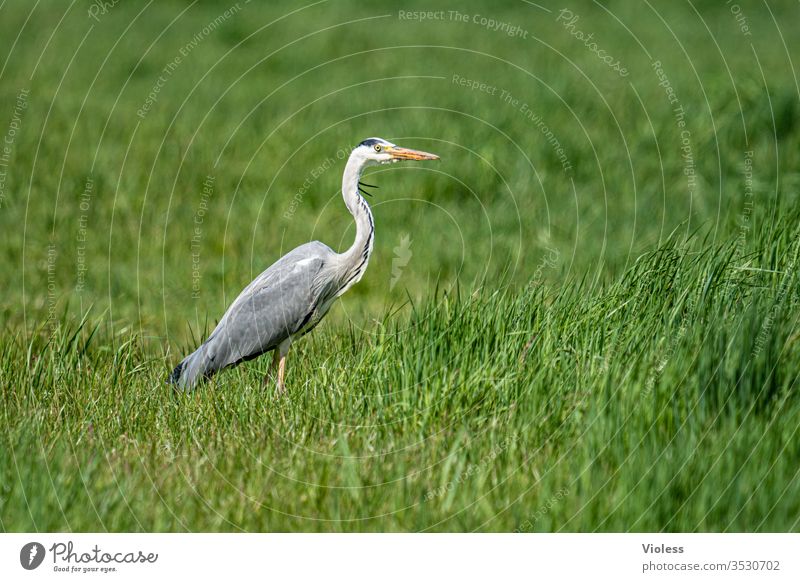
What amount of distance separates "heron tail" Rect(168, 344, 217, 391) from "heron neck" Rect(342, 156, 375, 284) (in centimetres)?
87

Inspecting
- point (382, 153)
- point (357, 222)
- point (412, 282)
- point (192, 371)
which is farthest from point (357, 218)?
point (412, 282)

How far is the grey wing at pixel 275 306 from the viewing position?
5.12 m

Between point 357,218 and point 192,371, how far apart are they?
1.13 m

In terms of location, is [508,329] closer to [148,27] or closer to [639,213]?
[639,213]

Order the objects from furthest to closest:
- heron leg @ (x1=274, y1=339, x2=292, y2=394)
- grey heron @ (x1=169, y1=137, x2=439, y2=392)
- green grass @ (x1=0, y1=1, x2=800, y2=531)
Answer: grey heron @ (x1=169, y1=137, x2=439, y2=392) → heron leg @ (x1=274, y1=339, x2=292, y2=394) → green grass @ (x1=0, y1=1, x2=800, y2=531)

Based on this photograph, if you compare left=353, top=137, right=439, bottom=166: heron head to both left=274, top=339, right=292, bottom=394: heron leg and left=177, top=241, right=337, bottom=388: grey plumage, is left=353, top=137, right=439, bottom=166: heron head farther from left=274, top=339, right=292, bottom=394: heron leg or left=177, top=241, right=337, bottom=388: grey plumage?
left=274, top=339, right=292, bottom=394: heron leg

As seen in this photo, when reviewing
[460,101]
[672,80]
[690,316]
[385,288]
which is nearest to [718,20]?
[672,80]

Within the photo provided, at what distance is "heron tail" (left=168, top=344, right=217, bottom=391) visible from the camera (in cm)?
476

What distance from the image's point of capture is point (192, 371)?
4855 mm

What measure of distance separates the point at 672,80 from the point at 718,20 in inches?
158

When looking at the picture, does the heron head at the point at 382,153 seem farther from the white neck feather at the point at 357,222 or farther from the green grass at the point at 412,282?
the green grass at the point at 412,282

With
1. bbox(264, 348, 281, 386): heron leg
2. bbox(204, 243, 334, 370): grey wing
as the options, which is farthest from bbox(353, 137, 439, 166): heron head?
bbox(264, 348, 281, 386): heron leg

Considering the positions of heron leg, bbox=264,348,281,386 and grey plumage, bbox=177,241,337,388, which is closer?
heron leg, bbox=264,348,281,386

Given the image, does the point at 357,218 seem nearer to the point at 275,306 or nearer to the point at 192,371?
the point at 275,306
